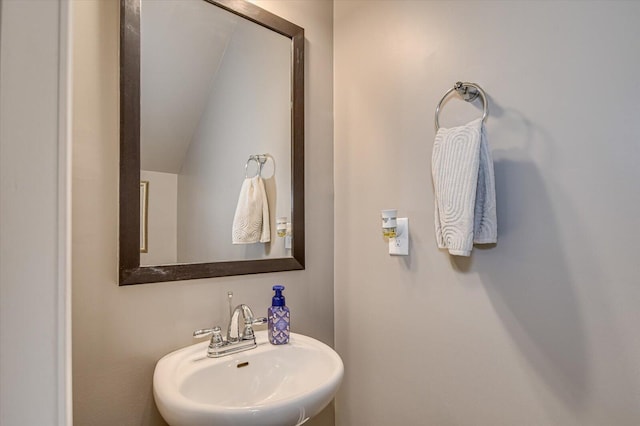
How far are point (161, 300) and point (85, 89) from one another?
2.13 feet

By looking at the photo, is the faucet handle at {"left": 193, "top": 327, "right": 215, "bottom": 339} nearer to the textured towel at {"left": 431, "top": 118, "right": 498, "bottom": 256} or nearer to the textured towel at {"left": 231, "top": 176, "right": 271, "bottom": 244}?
the textured towel at {"left": 231, "top": 176, "right": 271, "bottom": 244}

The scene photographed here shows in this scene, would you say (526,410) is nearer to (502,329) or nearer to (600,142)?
(502,329)

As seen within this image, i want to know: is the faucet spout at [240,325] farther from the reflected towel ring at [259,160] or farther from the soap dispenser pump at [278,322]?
the reflected towel ring at [259,160]

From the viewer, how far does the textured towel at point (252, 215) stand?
1328mm

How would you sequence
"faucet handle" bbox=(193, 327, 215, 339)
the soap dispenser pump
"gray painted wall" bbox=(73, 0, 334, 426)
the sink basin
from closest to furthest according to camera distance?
the sink basin < "gray painted wall" bbox=(73, 0, 334, 426) < "faucet handle" bbox=(193, 327, 215, 339) < the soap dispenser pump

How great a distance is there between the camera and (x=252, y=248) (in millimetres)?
1353

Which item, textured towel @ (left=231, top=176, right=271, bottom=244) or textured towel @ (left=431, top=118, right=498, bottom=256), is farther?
textured towel @ (left=231, top=176, right=271, bottom=244)

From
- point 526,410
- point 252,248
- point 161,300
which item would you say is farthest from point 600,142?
point 161,300

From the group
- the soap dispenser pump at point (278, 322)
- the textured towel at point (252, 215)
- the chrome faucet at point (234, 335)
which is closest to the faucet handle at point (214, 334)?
the chrome faucet at point (234, 335)

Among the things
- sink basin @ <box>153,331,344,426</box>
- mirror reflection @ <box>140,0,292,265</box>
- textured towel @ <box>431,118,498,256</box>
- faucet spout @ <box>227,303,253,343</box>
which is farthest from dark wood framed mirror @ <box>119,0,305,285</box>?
textured towel @ <box>431,118,498,256</box>

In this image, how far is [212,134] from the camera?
1.30 m

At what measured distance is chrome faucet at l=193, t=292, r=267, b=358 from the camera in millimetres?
1117

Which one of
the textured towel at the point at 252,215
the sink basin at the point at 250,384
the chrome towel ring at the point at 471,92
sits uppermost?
the chrome towel ring at the point at 471,92

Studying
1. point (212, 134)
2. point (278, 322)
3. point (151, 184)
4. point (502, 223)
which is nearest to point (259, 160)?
point (212, 134)
